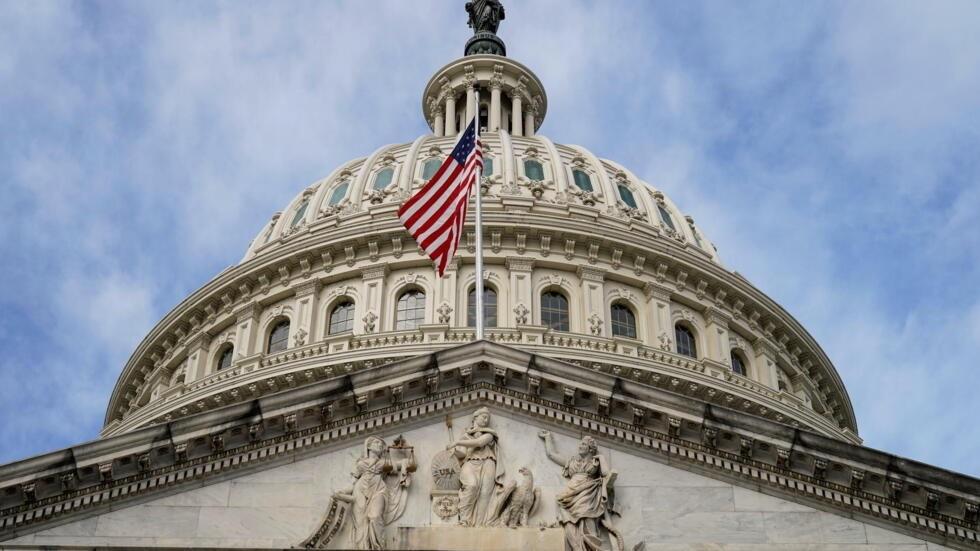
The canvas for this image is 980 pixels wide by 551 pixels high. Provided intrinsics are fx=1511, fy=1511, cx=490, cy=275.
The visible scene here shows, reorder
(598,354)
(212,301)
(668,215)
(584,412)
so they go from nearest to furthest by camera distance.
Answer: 1. (584,412)
2. (598,354)
3. (212,301)
4. (668,215)

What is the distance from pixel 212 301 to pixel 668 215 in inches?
835

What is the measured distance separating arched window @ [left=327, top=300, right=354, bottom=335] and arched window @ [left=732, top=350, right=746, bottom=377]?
15623 mm

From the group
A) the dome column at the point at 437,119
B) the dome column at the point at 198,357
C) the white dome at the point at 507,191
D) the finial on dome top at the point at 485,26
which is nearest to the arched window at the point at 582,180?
the white dome at the point at 507,191

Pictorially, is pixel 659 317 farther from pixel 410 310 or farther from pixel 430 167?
pixel 430 167

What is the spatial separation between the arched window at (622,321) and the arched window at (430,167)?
11.0 m

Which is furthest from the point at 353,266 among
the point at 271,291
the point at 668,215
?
the point at 668,215

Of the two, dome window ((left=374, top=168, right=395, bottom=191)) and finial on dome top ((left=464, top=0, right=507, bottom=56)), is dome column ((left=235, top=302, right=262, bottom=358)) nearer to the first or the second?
dome window ((left=374, top=168, right=395, bottom=191))

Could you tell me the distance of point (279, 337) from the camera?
60.9 m

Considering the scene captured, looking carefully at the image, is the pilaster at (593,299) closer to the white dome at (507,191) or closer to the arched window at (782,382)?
the white dome at (507,191)

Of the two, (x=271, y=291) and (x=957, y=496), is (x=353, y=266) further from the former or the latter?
(x=957, y=496)

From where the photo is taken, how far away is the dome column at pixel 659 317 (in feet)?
193

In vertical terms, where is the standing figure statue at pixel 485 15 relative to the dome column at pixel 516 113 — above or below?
above

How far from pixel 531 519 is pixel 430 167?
1630 inches

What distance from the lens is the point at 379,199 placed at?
64875mm
